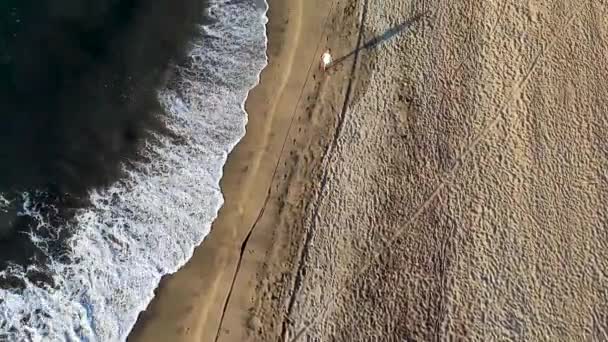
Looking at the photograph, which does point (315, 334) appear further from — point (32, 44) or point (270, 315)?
point (32, 44)

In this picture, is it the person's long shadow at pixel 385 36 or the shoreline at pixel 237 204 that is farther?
the person's long shadow at pixel 385 36

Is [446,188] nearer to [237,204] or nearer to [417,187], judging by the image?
[417,187]

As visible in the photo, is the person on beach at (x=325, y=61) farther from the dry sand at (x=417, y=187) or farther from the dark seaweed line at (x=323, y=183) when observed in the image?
the dark seaweed line at (x=323, y=183)

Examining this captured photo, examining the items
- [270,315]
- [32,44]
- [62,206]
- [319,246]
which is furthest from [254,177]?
[32,44]

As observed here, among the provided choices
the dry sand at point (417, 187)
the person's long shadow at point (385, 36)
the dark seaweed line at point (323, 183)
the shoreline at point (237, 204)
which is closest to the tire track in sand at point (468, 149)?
the dry sand at point (417, 187)

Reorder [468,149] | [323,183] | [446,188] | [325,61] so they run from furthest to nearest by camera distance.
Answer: [325,61], [468,149], [323,183], [446,188]

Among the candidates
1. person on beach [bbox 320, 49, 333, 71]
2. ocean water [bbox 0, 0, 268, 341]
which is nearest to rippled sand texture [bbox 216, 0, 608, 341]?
person on beach [bbox 320, 49, 333, 71]

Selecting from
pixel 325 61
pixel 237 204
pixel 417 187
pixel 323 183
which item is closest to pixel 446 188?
pixel 417 187
